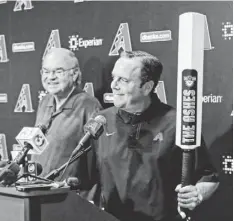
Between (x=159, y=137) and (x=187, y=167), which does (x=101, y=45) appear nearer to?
(x=159, y=137)

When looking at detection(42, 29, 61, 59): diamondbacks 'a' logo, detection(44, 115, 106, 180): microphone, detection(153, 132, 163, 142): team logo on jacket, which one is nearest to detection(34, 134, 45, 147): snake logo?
detection(44, 115, 106, 180): microphone

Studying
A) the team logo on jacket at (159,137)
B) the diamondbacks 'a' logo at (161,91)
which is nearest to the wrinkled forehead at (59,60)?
the diamondbacks 'a' logo at (161,91)

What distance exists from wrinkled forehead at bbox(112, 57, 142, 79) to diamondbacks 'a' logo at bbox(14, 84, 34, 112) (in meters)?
0.86

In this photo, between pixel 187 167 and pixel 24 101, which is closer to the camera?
pixel 187 167

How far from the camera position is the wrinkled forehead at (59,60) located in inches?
131

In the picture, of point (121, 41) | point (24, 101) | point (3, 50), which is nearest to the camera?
point (121, 41)

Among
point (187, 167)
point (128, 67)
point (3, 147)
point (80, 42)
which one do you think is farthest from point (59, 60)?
point (187, 167)

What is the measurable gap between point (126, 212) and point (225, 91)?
92 cm

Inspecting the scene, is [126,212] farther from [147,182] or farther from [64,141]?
[64,141]

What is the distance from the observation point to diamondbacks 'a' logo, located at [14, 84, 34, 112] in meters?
3.66

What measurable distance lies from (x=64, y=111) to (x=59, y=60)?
35 centimetres

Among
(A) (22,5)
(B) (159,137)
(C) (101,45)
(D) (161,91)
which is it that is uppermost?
(A) (22,5)

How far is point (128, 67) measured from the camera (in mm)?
2965

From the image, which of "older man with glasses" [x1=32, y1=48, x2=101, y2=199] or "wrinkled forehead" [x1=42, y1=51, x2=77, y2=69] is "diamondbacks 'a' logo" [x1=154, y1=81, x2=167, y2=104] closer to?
"older man with glasses" [x1=32, y1=48, x2=101, y2=199]
